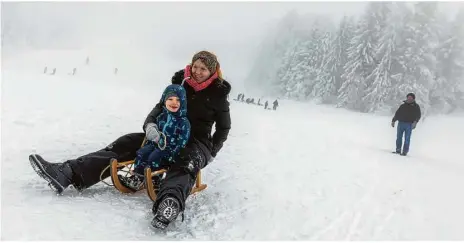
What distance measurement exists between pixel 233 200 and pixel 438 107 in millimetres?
40384

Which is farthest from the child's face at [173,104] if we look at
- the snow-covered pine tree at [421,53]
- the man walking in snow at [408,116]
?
the snow-covered pine tree at [421,53]

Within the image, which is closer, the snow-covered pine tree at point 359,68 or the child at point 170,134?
the child at point 170,134

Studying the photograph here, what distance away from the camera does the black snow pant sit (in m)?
4.25

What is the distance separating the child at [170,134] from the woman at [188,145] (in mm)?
119

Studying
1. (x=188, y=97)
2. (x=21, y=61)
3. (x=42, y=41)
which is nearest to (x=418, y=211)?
(x=188, y=97)

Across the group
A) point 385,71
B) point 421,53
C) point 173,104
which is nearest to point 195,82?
point 173,104

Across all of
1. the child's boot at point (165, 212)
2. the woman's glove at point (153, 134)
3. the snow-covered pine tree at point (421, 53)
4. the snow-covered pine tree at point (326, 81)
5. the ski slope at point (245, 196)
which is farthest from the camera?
the snow-covered pine tree at point (326, 81)

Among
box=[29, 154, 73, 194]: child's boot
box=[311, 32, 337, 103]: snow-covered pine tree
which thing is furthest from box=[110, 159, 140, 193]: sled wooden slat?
box=[311, 32, 337, 103]: snow-covered pine tree

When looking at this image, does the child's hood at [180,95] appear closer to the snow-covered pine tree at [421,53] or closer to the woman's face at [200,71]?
the woman's face at [200,71]

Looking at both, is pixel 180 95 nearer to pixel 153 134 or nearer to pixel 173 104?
pixel 173 104

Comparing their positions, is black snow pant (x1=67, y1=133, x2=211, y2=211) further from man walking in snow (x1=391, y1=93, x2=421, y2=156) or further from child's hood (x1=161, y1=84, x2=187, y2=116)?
man walking in snow (x1=391, y1=93, x2=421, y2=156)

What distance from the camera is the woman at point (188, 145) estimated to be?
4.38 m

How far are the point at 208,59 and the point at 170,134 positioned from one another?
3.18 feet

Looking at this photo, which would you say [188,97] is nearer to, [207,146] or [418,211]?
[207,146]
